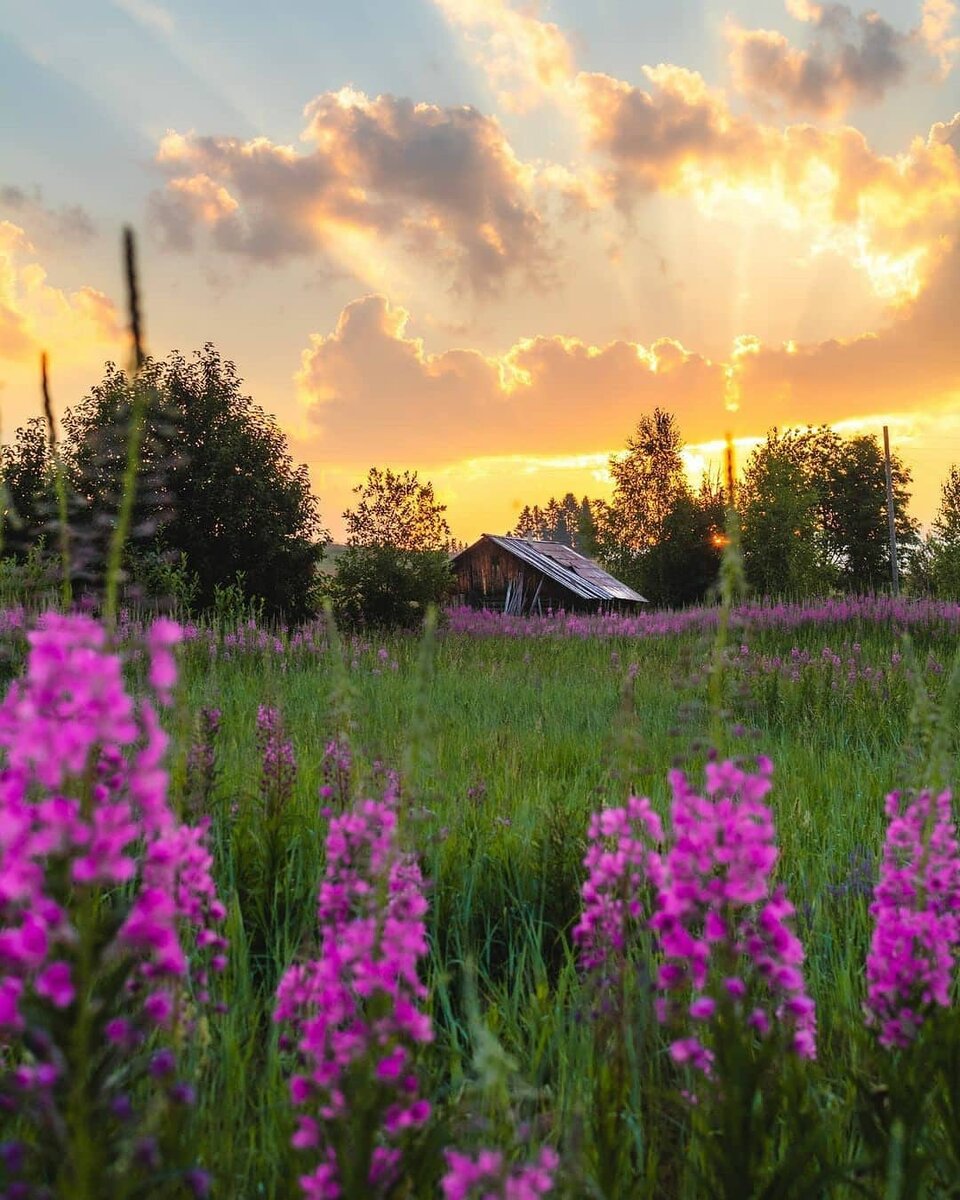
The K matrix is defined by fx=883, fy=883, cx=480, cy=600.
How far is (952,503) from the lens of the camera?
5859 cm

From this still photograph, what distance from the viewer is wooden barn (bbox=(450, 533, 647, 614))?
42.6 metres

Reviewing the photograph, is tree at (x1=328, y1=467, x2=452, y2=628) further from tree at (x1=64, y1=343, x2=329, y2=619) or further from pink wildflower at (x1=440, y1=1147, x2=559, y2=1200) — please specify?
pink wildflower at (x1=440, y1=1147, x2=559, y2=1200)

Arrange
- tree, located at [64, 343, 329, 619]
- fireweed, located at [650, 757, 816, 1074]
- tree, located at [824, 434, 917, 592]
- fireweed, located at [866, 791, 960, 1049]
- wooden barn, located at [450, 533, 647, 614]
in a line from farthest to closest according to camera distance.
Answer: tree, located at [824, 434, 917, 592] → wooden barn, located at [450, 533, 647, 614] → tree, located at [64, 343, 329, 619] → fireweed, located at [866, 791, 960, 1049] → fireweed, located at [650, 757, 816, 1074]

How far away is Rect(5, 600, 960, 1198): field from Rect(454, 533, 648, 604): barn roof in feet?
108

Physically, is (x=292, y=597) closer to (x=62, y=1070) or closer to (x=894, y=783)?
(x=894, y=783)

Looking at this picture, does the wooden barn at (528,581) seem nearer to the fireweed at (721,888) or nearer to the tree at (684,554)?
the tree at (684,554)

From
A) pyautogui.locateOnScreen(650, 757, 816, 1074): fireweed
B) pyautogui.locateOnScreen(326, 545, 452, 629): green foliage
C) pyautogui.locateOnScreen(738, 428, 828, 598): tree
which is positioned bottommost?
pyautogui.locateOnScreen(650, 757, 816, 1074): fireweed

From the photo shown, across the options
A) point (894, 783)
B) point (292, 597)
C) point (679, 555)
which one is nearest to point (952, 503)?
point (679, 555)

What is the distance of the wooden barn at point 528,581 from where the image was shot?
140 ft

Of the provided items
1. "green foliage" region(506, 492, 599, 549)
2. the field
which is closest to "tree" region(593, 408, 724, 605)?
the field

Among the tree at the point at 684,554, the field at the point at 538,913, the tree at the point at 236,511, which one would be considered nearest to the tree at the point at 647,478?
the tree at the point at 684,554

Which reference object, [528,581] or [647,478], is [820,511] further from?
[528,581]

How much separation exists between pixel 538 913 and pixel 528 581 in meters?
40.3

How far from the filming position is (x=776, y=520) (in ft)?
173
